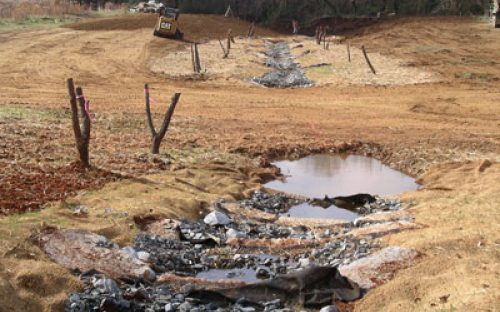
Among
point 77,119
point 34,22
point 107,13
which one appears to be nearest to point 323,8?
point 107,13

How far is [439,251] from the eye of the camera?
31.6 feet

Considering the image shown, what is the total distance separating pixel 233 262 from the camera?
10.2m

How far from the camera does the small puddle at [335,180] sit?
13891 millimetres

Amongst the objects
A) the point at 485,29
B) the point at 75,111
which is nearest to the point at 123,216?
the point at 75,111

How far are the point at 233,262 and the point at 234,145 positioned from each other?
768cm

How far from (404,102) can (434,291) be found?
1792 cm

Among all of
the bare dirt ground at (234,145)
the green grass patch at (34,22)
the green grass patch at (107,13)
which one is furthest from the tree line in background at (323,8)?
the bare dirt ground at (234,145)

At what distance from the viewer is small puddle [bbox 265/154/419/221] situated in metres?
13.9

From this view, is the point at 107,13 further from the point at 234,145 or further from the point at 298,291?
the point at 298,291

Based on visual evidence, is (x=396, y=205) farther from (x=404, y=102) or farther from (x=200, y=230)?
(x=404, y=102)

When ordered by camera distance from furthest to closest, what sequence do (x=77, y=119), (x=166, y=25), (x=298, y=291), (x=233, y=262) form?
1. (x=166, y=25)
2. (x=77, y=119)
3. (x=233, y=262)
4. (x=298, y=291)

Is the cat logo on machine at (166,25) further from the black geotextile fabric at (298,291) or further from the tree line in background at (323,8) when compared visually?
the black geotextile fabric at (298,291)

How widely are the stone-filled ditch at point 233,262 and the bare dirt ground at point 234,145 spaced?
0.36 meters

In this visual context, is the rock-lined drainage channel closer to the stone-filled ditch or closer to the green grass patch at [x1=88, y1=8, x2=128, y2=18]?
the stone-filled ditch
